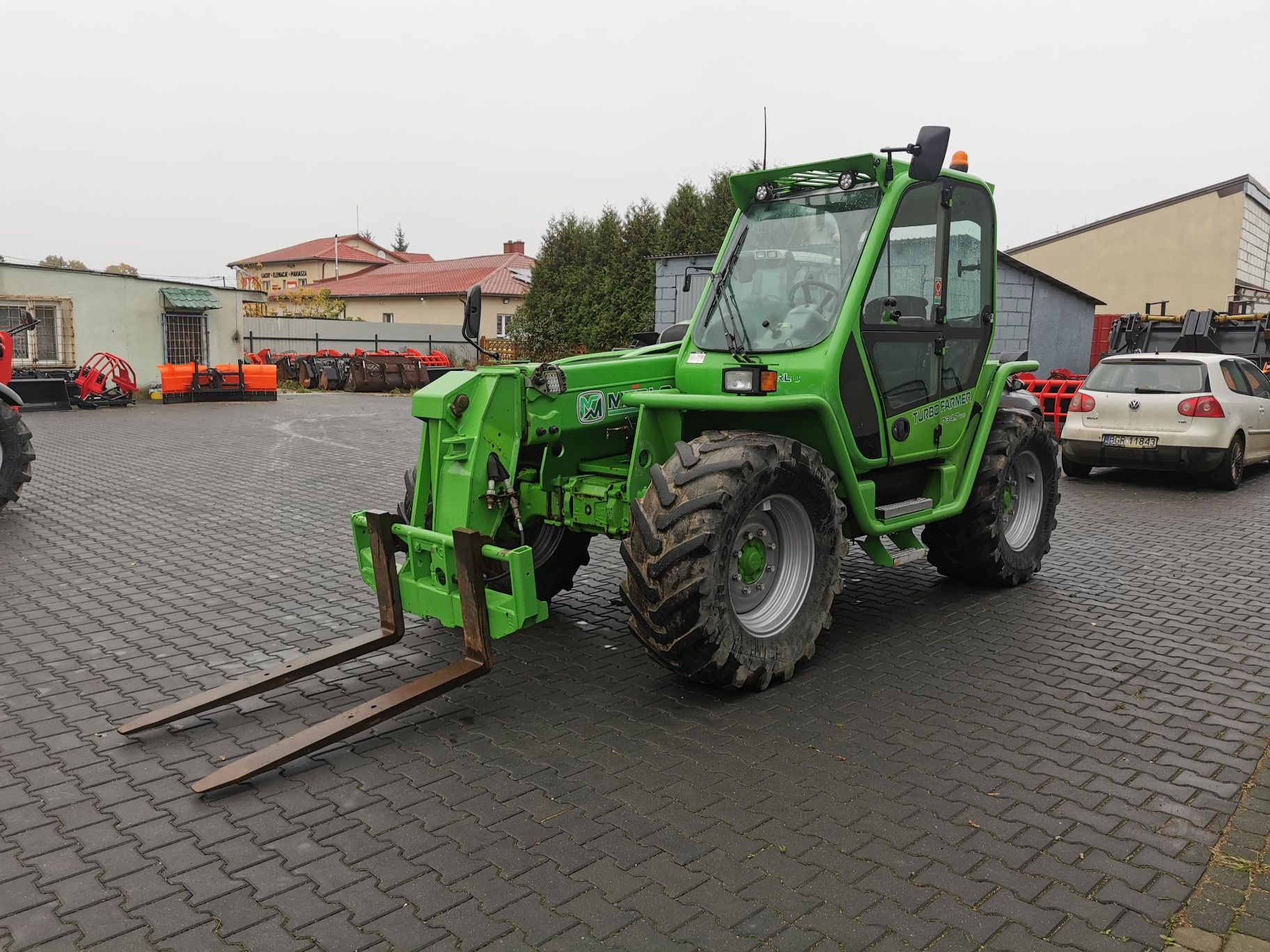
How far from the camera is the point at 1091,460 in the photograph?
12133mm

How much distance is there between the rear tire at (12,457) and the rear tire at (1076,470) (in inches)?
478

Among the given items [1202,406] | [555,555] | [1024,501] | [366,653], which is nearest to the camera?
[366,653]

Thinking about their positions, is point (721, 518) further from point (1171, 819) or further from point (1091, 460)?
point (1091, 460)

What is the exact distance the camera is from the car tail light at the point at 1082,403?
12.0 meters

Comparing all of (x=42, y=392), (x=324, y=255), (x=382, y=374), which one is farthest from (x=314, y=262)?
(x=42, y=392)

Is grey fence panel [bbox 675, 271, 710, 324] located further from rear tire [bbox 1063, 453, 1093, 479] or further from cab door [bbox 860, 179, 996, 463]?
rear tire [bbox 1063, 453, 1093, 479]

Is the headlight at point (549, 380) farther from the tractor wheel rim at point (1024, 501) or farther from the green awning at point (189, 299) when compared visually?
the green awning at point (189, 299)

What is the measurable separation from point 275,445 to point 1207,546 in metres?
13.2

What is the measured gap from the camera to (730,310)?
226 inches

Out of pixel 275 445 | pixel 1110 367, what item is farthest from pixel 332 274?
pixel 1110 367

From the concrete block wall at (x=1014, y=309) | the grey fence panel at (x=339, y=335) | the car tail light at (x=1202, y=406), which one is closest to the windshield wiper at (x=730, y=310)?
the car tail light at (x=1202, y=406)

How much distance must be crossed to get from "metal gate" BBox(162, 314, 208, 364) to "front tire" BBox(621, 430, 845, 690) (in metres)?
26.2

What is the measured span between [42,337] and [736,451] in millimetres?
25586

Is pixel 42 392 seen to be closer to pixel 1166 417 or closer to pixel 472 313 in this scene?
pixel 472 313
